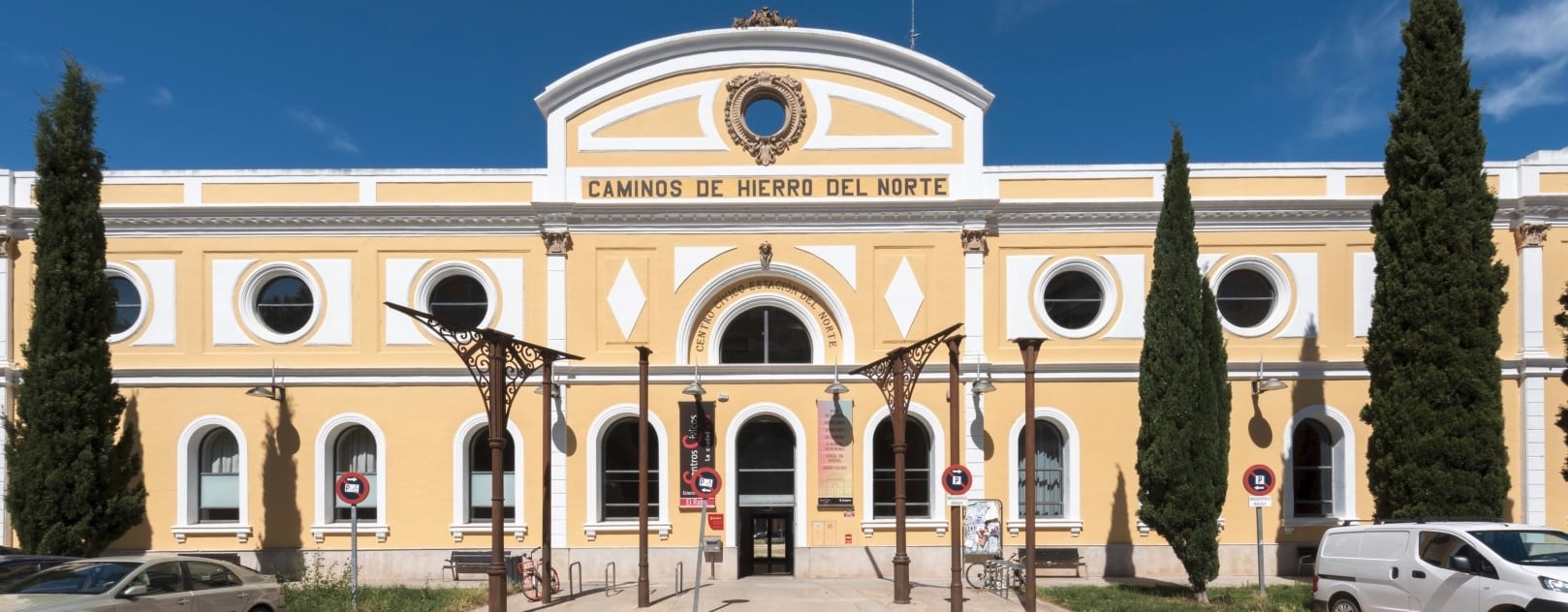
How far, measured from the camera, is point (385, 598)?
50.9 feet

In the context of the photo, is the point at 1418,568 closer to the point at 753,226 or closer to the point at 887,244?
the point at 887,244

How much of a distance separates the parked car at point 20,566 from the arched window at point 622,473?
337 inches

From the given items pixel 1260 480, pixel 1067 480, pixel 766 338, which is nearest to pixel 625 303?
pixel 766 338

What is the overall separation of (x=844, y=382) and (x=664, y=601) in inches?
214

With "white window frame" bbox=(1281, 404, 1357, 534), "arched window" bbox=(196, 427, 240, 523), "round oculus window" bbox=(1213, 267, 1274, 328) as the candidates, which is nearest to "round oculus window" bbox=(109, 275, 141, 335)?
"arched window" bbox=(196, 427, 240, 523)

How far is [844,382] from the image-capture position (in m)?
18.9

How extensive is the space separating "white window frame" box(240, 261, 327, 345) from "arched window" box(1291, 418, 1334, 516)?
64.2 ft

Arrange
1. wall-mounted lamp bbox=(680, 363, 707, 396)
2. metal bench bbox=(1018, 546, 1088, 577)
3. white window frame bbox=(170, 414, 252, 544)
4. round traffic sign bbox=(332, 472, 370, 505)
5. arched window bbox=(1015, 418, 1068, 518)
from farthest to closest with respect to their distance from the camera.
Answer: arched window bbox=(1015, 418, 1068, 518), white window frame bbox=(170, 414, 252, 544), metal bench bbox=(1018, 546, 1088, 577), wall-mounted lamp bbox=(680, 363, 707, 396), round traffic sign bbox=(332, 472, 370, 505)

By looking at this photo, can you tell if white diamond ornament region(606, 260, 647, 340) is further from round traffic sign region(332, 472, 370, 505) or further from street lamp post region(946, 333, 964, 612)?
street lamp post region(946, 333, 964, 612)

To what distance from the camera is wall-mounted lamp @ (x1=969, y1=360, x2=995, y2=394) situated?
58.5 ft

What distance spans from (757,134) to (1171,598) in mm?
11424

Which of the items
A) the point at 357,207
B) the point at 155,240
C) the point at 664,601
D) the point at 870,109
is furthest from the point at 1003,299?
the point at 155,240

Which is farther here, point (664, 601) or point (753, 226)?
point (753, 226)

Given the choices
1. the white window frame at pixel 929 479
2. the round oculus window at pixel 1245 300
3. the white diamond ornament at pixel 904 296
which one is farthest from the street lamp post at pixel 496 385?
the round oculus window at pixel 1245 300
